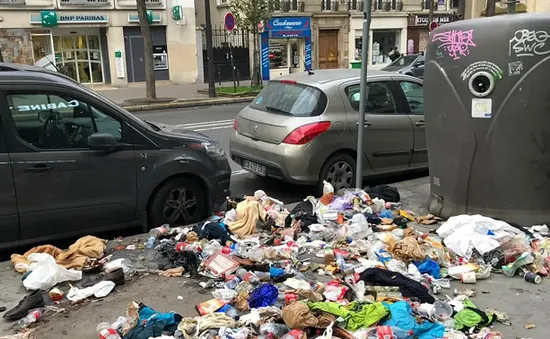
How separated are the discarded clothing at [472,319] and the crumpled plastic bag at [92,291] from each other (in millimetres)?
2634

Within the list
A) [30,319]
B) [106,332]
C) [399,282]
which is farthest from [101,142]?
[399,282]

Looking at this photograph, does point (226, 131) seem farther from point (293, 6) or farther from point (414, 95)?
point (293, 6)

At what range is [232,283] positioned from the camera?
14.0 feet

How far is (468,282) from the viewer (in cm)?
432

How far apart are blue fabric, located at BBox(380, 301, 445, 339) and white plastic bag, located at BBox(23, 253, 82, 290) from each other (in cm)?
258

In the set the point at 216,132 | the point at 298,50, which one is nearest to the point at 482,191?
the point at 216,132

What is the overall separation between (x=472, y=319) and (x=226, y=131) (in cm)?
949

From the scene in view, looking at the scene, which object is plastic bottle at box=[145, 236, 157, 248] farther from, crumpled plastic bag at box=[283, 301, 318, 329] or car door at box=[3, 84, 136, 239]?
crumpled plastic bag at box=[283, 301, 318, 329]

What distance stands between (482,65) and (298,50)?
2803 cm

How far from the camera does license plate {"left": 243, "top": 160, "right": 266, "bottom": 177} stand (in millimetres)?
7109

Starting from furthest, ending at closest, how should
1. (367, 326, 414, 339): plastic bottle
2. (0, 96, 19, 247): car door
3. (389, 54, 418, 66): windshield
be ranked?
(389, 54, 418, 66): windshield, (0, 96, 19, 247): car door, (367, 326, 414, 339): plastic bottle

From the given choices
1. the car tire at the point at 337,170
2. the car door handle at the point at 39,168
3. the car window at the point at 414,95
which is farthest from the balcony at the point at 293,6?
the car door handle at the point at 39,168

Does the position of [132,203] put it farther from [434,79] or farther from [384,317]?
[434,79]

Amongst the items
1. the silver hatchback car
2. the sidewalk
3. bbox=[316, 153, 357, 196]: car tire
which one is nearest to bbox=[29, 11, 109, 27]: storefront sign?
the sidewalk
